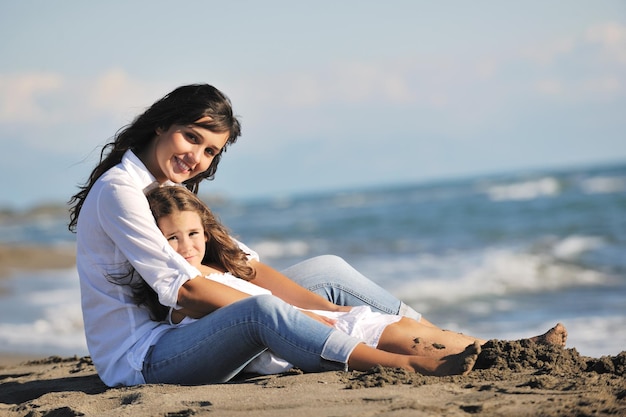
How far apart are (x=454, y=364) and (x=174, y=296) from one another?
1.23 metres

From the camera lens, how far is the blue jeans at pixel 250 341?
3268mm

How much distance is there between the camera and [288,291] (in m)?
4.00

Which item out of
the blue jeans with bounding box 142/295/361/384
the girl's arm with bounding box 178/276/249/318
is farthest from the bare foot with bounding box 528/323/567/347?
the girl's arm with bounding box 178/276/249/318

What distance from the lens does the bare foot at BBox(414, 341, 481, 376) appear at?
10.6 ft

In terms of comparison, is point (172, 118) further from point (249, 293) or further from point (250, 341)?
point (250, 341)

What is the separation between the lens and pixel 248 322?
327 cm

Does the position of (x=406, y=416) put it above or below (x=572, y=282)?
below

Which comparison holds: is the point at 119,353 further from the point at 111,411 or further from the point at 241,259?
the point at 241,259

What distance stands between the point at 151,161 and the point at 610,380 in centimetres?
232

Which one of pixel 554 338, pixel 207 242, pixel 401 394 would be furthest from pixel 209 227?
pixel 554 338

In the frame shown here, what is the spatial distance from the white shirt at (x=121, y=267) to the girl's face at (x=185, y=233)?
0.64 ft

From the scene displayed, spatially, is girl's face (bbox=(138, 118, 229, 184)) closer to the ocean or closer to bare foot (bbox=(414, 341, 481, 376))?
the ocean

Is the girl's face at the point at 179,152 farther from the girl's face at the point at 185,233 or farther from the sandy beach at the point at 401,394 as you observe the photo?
the sandy beach at the point at 401,394

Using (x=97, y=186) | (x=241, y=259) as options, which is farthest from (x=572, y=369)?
(x=97, y=186)
